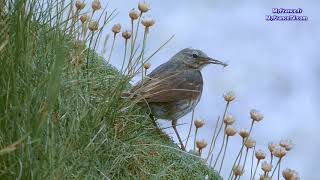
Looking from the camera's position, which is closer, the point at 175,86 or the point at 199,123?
the point at 199,123

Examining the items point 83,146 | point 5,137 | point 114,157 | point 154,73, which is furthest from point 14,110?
point 154,73

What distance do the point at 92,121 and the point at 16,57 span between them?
2.13ft

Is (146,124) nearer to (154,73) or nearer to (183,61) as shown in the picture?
(154,73)

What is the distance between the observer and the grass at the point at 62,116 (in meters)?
3.25

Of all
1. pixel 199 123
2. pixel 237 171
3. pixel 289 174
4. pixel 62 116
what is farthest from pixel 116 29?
pixel 289 174

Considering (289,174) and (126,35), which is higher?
(126,35)

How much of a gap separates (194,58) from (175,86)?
2.61ft

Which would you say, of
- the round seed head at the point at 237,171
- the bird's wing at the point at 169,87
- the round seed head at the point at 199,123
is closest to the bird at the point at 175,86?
the bird's wing at the point at 169,87

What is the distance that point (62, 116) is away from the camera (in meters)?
4.02

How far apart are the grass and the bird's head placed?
4.22ft

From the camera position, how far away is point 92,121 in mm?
4082

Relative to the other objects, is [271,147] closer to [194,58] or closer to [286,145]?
[286,145]

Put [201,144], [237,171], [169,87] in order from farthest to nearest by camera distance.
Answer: [169,87], [201,144], [237,171]

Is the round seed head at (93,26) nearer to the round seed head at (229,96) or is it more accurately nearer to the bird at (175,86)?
the bird at (175,86)
